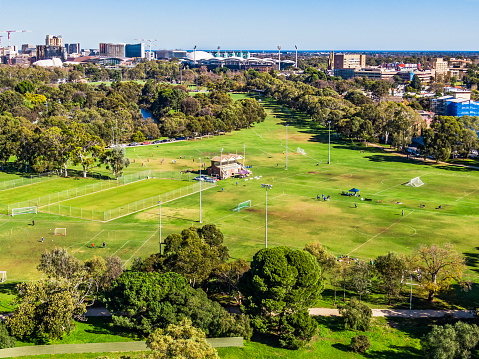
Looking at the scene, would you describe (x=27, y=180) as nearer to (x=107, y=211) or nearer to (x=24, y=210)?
(x=24, y=210)

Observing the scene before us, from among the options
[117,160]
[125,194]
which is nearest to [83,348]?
[125,194]

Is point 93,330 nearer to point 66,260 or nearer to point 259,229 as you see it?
point 66,260

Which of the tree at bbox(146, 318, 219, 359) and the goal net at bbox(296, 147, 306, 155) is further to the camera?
the goal net at bbox(296, 147, 306, 155)

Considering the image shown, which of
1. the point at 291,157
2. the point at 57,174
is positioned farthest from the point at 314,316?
the point at 291,157

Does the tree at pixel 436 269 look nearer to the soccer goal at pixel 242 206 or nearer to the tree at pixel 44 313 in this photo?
the tree at pixel 44 313

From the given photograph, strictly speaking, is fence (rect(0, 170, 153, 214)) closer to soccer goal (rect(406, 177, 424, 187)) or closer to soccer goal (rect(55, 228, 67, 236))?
soccer goal (rect(55, 228, 67, 236))

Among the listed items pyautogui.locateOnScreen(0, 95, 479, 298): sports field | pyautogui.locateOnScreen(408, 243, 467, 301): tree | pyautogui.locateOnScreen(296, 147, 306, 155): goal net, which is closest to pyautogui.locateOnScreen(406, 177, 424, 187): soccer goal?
pyautogui.locateOnScreen(0, 95, 479, 298): sports field
